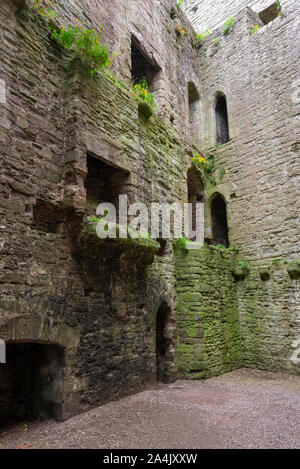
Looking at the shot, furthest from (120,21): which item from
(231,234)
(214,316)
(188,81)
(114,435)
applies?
(114,435)

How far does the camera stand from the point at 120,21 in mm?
7879

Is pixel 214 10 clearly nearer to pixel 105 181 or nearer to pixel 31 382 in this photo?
pixel 105 181

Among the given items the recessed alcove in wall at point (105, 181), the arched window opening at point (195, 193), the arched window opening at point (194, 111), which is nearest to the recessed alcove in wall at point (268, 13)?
the arched window opening at point (194, 111)

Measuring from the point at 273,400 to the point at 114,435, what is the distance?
3294 mm

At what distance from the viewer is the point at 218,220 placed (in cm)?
1131

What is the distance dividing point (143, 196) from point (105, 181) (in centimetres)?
91

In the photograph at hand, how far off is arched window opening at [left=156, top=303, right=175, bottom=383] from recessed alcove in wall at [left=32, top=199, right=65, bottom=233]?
3522 mm

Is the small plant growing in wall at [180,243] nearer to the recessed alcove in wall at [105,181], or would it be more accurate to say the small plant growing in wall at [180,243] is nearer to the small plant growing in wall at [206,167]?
the recessed alcove in wall at [105,181]

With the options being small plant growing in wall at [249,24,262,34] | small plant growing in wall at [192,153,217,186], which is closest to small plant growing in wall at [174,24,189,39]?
small plant growing in wall at [249,24,262,34]

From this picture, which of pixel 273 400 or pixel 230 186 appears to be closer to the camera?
pixel 273 400

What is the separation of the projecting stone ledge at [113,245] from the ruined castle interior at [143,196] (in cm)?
3

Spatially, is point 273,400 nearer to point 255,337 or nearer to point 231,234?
point 255,337

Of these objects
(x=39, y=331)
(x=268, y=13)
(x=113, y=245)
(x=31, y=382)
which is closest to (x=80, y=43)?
(x=113, y=245)

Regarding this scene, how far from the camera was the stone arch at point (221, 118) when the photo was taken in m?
11.6
